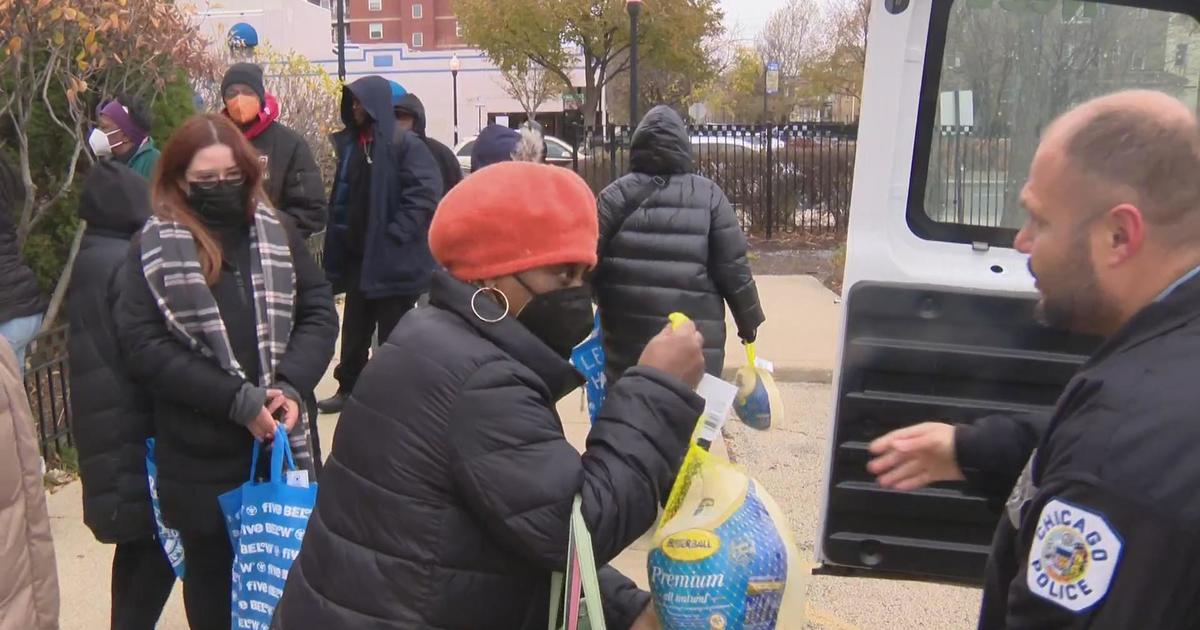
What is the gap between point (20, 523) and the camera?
5.96 ft

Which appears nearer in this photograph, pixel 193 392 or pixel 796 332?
pixel 193 392

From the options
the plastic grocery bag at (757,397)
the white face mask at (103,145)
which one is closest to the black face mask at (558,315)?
the plastic grocery bag at (757,397)

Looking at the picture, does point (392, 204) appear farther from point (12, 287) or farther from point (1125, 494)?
point (1125, 494)

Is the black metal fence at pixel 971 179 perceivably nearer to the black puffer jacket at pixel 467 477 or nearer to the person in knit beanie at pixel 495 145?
the black puffer jacket at pixel 467 477

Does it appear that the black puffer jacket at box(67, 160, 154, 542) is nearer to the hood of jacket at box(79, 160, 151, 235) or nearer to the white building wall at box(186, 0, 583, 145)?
the hood of jacket at box(79, 160, 151, 235)

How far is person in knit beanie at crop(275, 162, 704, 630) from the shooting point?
167 centimetres

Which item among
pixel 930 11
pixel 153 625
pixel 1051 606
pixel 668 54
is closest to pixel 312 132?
pixel 153 625

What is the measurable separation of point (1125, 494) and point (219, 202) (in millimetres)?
2394

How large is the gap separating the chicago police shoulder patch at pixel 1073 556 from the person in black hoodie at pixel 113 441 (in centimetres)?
255

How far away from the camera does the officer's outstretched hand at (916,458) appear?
2.00 meters

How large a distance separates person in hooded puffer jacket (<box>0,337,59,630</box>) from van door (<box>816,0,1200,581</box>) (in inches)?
70.1

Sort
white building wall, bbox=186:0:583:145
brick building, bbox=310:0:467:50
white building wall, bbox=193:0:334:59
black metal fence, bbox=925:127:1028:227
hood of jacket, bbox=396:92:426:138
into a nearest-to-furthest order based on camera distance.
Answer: black metal fence, bbox=925:127:1028:227
hood of jacket, bbox=396:92:426:138
white building wall, bbox=193:0:334:59
white building wall, bbox=186:0:583:145
brick building, bbox=310:0:467:50

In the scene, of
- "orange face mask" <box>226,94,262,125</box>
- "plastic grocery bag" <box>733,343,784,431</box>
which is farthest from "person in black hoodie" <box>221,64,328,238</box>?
"plastic grocery bag" <box>733,343,784,431</box>

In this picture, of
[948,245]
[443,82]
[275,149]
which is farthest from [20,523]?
[443,82]
